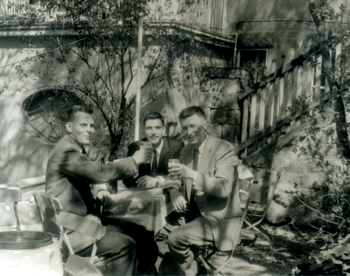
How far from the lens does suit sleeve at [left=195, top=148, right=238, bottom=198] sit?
3.29m

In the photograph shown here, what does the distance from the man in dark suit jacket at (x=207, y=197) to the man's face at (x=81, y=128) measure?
784 millimetres

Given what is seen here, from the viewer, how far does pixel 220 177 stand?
341 centimetres

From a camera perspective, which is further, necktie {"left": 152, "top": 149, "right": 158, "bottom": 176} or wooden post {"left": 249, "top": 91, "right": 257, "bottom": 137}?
wooden post {"left": 249, "top": 91, "right": 257, "bottom": 137}

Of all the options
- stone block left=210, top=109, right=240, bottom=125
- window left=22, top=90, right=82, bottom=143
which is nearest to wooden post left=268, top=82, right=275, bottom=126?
stone block left=210, top=109, right=240, bottom=125

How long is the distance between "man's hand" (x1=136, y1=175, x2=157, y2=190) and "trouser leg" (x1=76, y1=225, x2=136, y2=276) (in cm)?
85

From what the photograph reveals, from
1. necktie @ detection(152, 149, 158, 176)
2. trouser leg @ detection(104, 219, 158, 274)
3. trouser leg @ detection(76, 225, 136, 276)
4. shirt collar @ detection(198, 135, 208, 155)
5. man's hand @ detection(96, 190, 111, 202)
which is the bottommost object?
trouser leg @ detection(104, 219, 158, 274)

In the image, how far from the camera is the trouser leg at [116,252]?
3344mm

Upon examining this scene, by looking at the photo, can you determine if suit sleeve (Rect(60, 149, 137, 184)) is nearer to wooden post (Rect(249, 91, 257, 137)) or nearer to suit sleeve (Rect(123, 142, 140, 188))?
suit sleeve (Rect(123, 142, 140, 188))

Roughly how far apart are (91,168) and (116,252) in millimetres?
703

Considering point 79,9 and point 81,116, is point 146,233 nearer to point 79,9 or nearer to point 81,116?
point 81,116

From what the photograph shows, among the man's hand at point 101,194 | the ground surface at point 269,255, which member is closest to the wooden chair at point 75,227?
the man's hand at point 101,194

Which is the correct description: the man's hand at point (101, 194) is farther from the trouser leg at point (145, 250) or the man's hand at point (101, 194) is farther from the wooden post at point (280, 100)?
the wooden post at point (280, 100)

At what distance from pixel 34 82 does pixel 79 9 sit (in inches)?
135

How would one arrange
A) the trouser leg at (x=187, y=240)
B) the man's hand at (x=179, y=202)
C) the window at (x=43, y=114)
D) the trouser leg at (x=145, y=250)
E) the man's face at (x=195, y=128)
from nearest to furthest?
the trouser leg at (x=187, y=240), the man's hand at (x=179, y=202), the man's face at (x=195, y=128), the trouser leg at (x=145, y=250), the window at (x=43, y=114)
